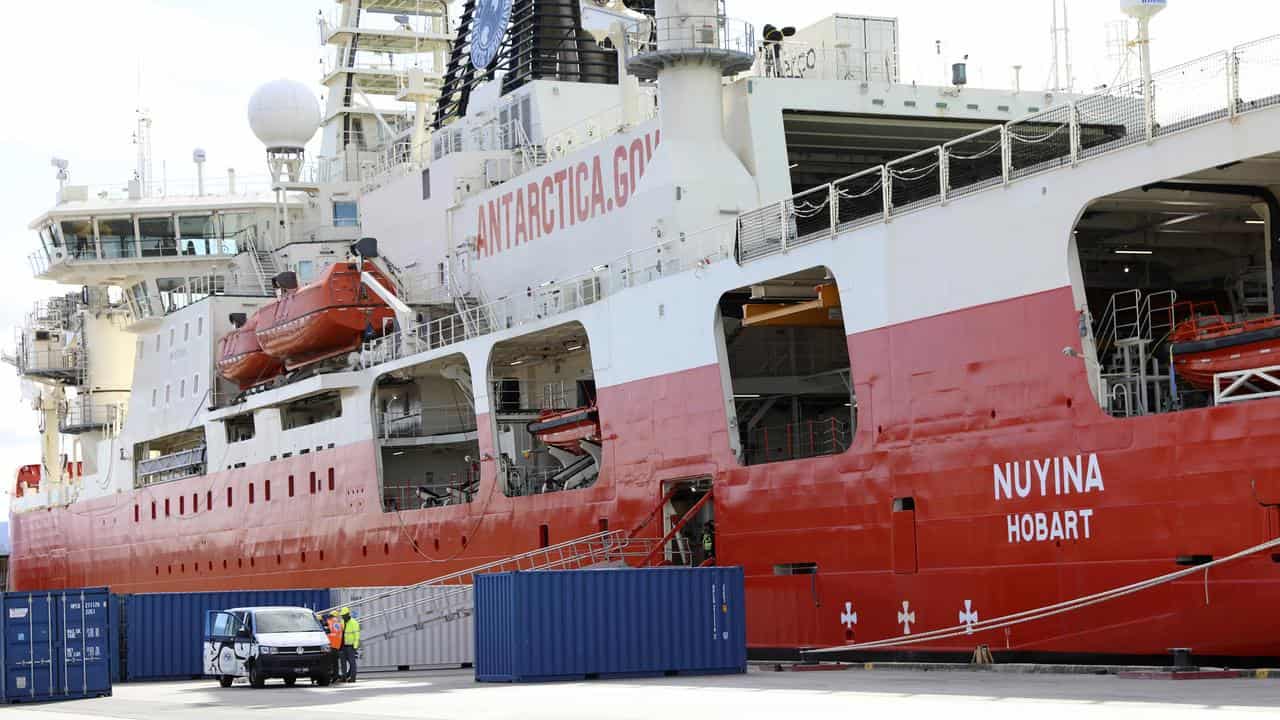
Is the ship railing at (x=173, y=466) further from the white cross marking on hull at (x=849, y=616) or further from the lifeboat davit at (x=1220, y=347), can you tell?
the lifeboat davit at (x=1220, y=347)

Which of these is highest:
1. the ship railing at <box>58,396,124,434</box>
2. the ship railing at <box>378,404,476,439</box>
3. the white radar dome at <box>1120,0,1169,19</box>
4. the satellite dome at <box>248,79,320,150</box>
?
the satellite dome at <box>248,79,320,150</box>

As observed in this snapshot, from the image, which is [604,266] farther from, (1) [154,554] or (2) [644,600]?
(1) [154,554]

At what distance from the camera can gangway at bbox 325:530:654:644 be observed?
28016 mm

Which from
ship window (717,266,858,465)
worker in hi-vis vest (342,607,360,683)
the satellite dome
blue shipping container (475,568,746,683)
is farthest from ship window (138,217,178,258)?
blue shipping container (475,568,746,683)

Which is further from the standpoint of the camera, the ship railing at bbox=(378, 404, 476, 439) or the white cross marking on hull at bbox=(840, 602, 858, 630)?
the ship railing at bbox=(378, 404, 476, 439)

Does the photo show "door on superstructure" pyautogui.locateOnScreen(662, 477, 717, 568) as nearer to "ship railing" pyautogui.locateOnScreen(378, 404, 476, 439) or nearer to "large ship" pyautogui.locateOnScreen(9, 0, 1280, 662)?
"large ship" pyautogui.locateOnScreen(9, 0, 1280, 662)

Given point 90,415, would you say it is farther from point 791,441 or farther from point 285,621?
point 791,441

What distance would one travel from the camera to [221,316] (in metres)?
44.3

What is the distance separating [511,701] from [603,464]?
34.0ft

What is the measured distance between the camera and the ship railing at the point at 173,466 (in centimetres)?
4403

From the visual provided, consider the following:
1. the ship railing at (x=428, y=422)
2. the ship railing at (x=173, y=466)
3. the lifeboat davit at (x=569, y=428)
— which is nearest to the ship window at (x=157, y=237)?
the ship railing at (x=173, y=466)

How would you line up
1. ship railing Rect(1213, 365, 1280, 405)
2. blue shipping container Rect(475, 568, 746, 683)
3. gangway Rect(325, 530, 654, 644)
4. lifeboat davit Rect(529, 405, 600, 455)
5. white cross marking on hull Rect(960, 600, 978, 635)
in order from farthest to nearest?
1. lifeboat davit Rect(529, 405, 600, 455)
2. gangway Rect(325, 530, 654, 644)
3. blue shipping container Rect(475, 568, 746, 683)
4. white cross marking on hull Rect(960, 600, 978, 635)
5. ship railing Rect(1213, 365, 1280, 405)

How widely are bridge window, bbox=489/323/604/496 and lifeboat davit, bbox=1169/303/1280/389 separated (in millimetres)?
12119

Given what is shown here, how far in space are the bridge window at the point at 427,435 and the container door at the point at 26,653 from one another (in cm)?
1147
